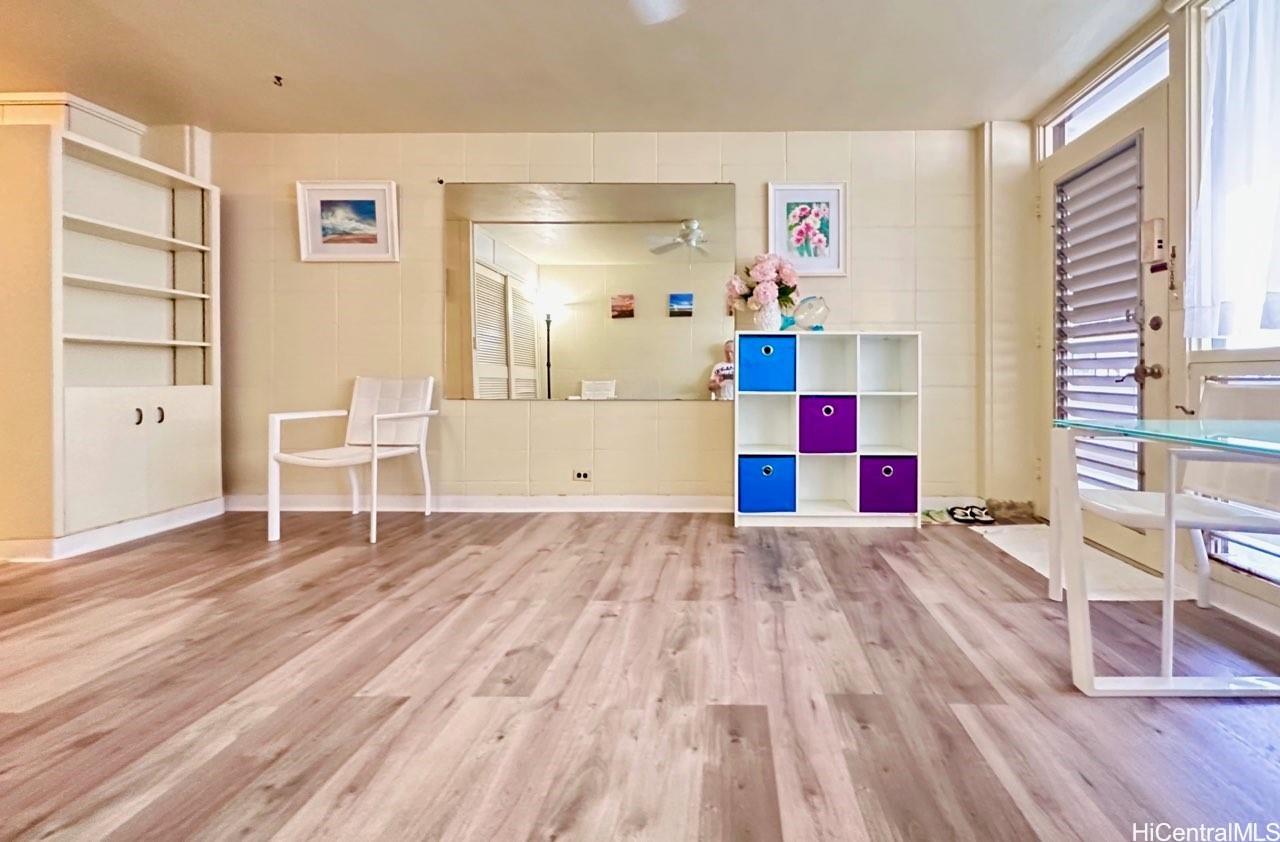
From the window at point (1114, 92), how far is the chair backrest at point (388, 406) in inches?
154

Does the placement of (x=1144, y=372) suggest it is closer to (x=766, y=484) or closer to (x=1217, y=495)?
(x=1217, y=495)

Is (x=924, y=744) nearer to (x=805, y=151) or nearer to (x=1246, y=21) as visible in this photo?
(x=1246, y=21)

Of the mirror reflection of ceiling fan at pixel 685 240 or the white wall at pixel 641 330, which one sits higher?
the mirror reflection of ceiling fan at pixel 685 240

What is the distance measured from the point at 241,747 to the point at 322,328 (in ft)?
10.4

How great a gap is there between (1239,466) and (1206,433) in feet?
2.77

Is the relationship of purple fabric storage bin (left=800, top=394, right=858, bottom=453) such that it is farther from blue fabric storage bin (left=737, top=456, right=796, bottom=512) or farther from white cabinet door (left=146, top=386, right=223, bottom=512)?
white cabinet door (left=146, top=386, right=223, bottom=512)

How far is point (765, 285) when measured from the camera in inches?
136

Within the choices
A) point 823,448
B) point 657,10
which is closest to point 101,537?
point 657,10

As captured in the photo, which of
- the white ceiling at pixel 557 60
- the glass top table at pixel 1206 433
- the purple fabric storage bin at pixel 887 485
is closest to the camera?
the glass top table at pixel 1206 433

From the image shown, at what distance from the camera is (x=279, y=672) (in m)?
1.64

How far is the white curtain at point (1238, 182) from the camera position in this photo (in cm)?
189

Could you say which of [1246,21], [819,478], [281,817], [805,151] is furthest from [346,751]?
[805,151]

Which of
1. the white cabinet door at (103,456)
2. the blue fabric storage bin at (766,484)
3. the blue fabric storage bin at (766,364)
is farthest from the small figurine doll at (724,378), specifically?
the white cabinet door at (103,456)

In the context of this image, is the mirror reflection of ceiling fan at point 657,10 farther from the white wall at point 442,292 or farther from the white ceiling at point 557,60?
the white wall at point 442,292
